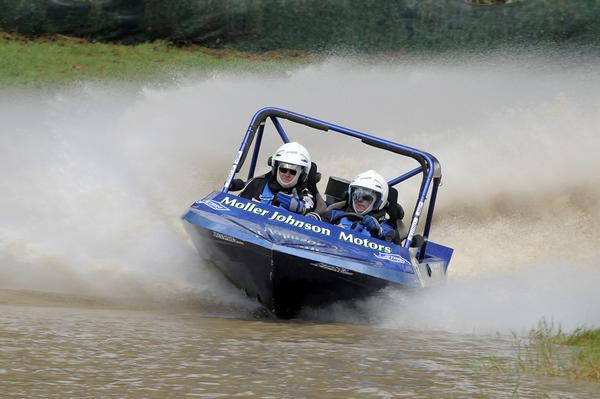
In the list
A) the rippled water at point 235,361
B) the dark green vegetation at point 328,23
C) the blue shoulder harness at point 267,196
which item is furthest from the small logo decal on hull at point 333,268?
the dark green vegetation at point 328,23

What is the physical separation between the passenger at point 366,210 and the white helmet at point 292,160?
468 mm

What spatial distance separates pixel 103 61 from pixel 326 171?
12.9m

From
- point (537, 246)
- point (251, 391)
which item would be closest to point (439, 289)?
point (251, 391)

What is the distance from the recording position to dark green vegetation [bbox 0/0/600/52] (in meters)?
28.9

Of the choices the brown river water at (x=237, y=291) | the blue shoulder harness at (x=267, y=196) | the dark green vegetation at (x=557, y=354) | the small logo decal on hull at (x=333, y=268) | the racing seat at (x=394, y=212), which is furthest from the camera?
the racing seat at (x=394, y=212)

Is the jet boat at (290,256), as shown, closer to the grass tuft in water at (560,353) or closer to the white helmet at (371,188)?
the white helmet at (371,188)

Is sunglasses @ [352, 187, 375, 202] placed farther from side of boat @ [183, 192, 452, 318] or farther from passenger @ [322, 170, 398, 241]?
side of boat @ [183, 192, 452, 318]

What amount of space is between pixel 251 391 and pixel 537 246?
9393 millimetres

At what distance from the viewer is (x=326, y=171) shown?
16.7 m

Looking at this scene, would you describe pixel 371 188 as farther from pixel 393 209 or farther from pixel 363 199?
pixel 393 209

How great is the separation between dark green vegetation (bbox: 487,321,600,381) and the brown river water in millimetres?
136

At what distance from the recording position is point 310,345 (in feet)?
28.2

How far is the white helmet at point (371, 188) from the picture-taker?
11.0 meters

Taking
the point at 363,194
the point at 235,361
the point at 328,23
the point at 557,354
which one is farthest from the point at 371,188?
the point at 328,23
